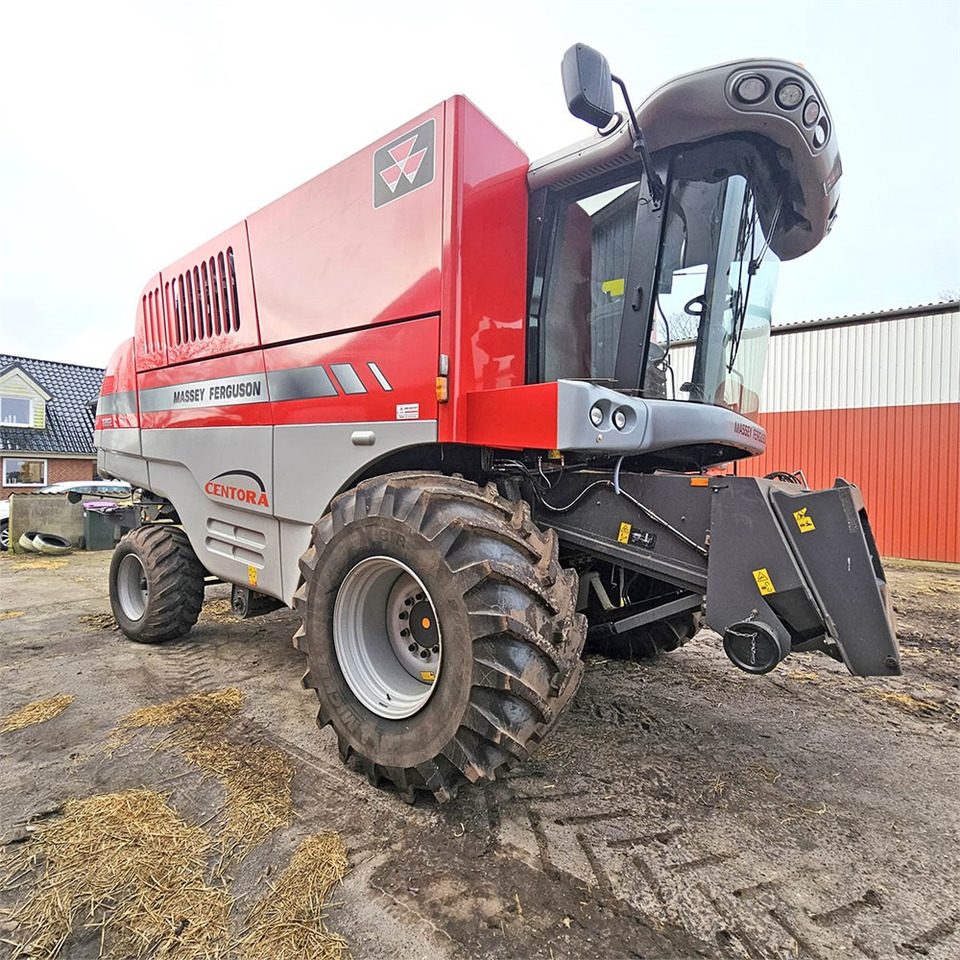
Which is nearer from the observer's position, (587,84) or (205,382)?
(587,84)

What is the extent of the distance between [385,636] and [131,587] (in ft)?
11.1

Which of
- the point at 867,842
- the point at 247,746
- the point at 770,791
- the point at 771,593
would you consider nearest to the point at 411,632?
the point at 247,746

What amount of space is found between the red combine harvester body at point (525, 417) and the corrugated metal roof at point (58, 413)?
2164 centimetres

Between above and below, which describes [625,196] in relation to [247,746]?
above

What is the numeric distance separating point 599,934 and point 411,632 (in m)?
1.35

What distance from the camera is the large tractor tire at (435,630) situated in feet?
6.61

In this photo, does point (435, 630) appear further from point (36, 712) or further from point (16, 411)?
point (16, 411)

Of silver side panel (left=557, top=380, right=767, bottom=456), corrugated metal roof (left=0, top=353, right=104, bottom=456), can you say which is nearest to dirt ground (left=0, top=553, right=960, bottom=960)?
silver side panel (left=557, top=380, right=767, bottom=456)

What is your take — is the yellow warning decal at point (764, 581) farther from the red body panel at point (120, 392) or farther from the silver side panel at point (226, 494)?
the red body panel at point (120, 392)

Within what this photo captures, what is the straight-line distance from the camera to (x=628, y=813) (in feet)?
7.55

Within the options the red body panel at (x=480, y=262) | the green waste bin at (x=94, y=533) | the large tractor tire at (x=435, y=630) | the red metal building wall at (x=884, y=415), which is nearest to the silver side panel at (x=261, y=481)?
the red body panel at (x=480, y=262)

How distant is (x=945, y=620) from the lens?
6004mm

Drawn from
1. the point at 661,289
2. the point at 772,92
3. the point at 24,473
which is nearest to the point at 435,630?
the point at 661,289

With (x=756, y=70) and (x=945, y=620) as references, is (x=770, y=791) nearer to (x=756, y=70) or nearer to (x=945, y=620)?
(x=756, y=70)
